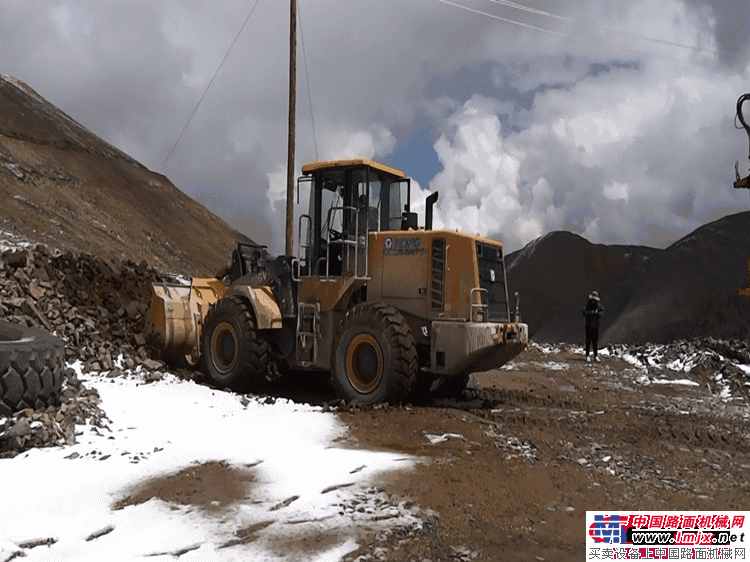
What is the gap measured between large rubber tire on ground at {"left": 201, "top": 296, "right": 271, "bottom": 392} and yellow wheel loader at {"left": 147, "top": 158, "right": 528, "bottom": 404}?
16 mm

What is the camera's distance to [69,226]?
95.5 ft

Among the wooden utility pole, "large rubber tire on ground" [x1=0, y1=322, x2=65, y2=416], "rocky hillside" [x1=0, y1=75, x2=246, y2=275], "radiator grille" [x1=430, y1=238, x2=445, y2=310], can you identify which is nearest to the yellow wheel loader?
"radiator grille" [x1=430, y1=238, x2=445, y2=310]

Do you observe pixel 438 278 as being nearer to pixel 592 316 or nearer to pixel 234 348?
pixel 234 348

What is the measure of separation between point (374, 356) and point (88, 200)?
3165 centimetres

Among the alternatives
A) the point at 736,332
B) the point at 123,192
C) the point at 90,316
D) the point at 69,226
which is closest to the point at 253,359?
the point at 90,316

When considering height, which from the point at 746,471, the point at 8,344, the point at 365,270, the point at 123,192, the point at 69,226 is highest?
the point at 123,192

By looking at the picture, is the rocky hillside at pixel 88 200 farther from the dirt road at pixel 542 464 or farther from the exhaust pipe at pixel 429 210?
the dirt road at pixel 542 464

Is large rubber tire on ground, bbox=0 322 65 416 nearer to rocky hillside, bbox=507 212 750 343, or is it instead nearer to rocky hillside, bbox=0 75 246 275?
rocky hillside, bbox=0 75 246 275

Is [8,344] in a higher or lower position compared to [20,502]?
higher

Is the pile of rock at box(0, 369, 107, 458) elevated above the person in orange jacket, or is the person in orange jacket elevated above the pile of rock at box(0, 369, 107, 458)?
the person in orange jacket

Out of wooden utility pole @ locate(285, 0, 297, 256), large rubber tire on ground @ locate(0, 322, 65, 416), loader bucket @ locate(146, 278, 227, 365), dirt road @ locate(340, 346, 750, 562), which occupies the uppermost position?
wooden utility pole @ locate(285, 0, 297, 256)

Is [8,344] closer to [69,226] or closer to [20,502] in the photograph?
[20,502]

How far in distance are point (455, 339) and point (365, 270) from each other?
1.71m

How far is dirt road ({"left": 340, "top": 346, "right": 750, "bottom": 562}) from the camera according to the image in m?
4.41
